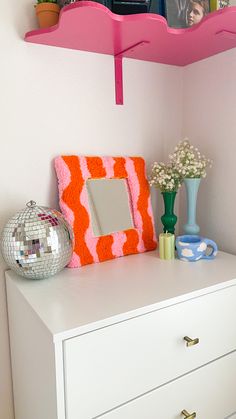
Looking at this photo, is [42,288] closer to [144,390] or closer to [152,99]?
[144,390]

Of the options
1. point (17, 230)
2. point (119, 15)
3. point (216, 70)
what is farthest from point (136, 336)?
point (216, 70)

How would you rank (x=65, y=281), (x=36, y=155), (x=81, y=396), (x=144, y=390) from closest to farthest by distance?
(x=81, y=396), (x=144, y=390), (x=65, y=281), (x=36, y=155)

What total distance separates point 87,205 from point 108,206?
0.27ft

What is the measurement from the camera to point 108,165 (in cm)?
117

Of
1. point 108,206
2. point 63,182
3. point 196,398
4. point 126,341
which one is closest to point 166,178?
point 108,206

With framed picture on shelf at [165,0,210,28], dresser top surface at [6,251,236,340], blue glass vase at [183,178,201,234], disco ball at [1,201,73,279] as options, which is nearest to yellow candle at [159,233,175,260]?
dresser top surface at [6,251,236,340]

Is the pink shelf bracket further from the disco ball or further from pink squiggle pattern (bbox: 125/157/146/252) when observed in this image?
the disco ball

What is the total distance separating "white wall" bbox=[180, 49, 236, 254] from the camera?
3.85ft

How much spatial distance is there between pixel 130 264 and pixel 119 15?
76cm

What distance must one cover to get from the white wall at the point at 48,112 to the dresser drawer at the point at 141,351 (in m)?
0.46

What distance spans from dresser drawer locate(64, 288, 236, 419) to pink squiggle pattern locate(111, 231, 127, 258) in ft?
1.19

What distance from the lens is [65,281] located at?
0.94 m

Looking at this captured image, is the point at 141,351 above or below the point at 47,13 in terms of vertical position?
below

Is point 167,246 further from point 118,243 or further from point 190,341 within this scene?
point 190,341
